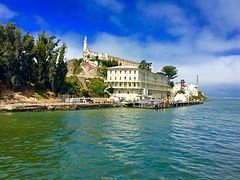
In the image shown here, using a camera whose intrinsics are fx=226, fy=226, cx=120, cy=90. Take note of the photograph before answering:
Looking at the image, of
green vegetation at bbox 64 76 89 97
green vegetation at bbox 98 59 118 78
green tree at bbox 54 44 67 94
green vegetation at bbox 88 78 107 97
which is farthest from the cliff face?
green tree at bbox 54 44 67 94

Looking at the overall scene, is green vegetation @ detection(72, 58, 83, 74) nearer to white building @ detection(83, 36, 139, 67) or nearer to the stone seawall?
white building @ detection(83, 36, 139, 67)

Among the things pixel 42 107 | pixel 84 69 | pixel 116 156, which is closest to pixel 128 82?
pixel 84 69

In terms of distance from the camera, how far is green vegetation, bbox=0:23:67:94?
54213 mm

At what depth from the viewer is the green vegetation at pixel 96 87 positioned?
79.4 meters

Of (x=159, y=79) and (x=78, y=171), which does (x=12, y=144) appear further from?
(x=159, y=79)

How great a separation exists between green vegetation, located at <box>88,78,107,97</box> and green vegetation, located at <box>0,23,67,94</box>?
612 inches

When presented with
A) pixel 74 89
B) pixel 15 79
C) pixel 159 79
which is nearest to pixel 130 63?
pixel 159 79

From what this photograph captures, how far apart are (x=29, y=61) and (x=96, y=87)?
26.3 meters

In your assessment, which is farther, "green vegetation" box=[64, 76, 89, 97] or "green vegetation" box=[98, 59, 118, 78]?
"green vegetation" box=[98, 59, 118, 78]

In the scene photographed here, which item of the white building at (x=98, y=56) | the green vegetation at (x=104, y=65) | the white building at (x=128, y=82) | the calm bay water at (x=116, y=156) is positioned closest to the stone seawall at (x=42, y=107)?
the calm bay water at (x=116, y=156)

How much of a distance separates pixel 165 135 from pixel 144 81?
213 feet

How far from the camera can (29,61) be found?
60.4 m

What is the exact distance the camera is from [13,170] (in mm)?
12562

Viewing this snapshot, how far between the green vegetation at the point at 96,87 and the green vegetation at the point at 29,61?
1555 cm
